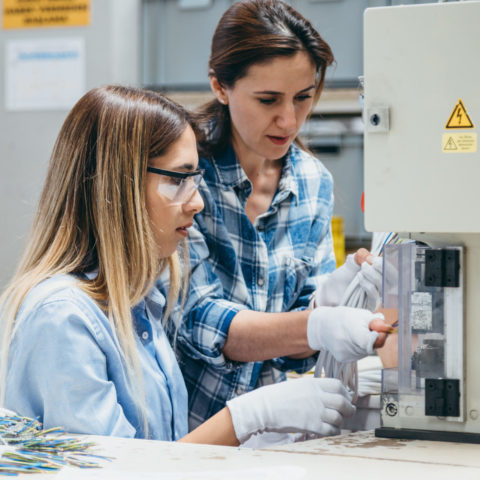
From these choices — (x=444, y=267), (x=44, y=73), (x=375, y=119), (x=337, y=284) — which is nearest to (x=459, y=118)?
(x=375, y=119)

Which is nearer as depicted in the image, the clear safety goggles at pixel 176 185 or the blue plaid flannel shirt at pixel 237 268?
the clear safety goggles at pixel 176 185

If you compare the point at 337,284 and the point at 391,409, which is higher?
the point at 337,284

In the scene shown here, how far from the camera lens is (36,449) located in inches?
34.1

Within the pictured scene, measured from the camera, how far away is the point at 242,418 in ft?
3.53

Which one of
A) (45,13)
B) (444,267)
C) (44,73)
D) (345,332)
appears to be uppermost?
(45,13)

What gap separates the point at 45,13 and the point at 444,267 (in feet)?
7.26

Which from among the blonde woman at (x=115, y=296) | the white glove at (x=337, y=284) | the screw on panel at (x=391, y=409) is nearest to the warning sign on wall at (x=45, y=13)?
the blonde woman at (x=115, y=296)

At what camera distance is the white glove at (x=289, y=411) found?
3.50ft

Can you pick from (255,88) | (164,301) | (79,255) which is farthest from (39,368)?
(255,88)

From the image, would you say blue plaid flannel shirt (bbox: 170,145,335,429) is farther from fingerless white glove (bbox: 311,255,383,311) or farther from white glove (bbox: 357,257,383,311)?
white glove (bbox: 357,257,383,311)

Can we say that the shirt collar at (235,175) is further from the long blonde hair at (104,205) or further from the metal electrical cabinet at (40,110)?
the metal electrical cabinet at (40,110)

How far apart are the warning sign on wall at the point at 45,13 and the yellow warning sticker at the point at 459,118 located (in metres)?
2.06

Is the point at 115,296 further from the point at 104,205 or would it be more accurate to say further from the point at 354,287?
the point at 354,287

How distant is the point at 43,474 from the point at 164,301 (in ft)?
1.87
